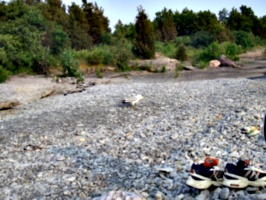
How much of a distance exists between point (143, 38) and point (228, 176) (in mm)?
22458

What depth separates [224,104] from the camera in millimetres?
7910

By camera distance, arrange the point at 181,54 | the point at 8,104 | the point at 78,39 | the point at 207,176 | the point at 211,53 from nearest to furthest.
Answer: the point at 207,176, the point at 8,104, the point at 211,53, the point at 181,54, the point at 78,39

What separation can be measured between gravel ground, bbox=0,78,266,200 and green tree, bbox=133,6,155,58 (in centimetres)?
1494

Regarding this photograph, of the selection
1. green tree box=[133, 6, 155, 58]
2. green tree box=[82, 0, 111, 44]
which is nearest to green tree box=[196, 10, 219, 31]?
green tree box=[82, 0, 111, 44]

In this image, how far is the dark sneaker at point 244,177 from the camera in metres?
2.93

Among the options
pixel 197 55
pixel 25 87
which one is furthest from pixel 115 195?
pixel 197 55

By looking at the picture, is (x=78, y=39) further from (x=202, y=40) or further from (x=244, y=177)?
(x=244, y=177)

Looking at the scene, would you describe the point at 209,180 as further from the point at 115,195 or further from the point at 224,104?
the point at 224,104

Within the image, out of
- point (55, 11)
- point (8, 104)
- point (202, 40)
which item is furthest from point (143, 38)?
point (8, 104)

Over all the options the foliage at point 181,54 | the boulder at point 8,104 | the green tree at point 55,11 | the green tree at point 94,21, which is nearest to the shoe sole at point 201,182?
the boulder at point 8,104

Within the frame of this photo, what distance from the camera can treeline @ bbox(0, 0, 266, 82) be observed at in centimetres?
1889

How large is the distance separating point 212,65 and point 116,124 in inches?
601

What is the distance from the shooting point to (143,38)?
2488 cm

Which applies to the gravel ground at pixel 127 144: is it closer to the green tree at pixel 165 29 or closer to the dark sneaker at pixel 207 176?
the dark sneaker at pixel 207 176
